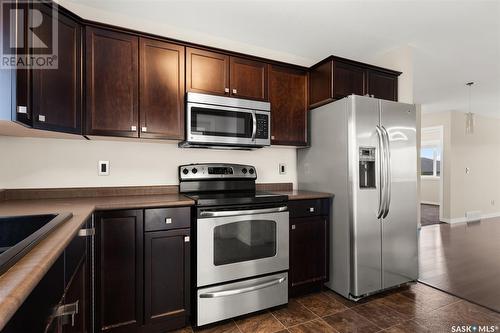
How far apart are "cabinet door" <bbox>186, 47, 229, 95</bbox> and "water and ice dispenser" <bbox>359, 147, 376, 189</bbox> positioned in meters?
1.37

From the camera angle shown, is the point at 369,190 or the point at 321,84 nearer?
the point at 369,190

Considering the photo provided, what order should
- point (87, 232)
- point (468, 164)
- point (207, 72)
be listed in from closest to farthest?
1. point (87, 232)
2. point (207, 72)
3. point (468, 164)

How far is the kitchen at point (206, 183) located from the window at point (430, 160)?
20.7 feet

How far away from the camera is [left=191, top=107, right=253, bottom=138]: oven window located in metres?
2.25

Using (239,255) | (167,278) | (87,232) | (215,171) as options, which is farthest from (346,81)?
(87,232)

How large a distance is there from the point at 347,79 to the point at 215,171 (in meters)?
1.61

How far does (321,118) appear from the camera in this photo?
2650 millimetres

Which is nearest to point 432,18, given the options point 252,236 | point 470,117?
point 252,236

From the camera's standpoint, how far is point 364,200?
2.33 metres

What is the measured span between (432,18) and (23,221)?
3374 millimetres

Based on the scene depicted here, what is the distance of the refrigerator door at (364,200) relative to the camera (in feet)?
7.54

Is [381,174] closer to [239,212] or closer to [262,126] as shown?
[262,126]

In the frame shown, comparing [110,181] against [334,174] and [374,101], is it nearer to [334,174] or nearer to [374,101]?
[334,174]

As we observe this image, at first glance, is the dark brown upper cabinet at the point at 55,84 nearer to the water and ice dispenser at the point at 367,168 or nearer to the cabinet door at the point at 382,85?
the water and ice dispenser at the point at 367,168
